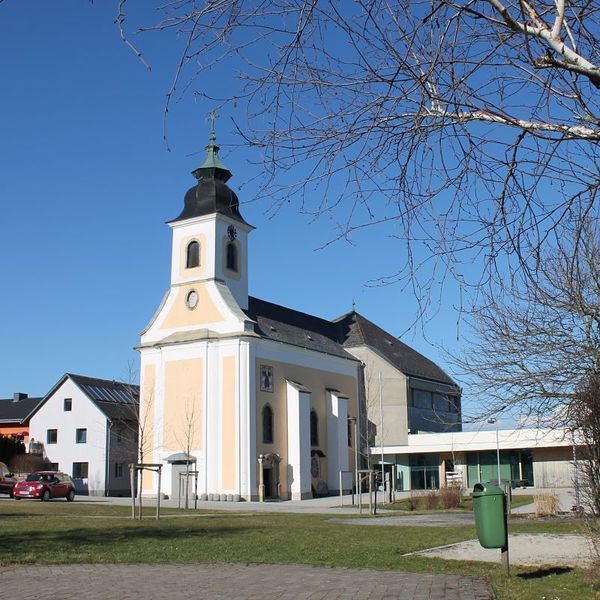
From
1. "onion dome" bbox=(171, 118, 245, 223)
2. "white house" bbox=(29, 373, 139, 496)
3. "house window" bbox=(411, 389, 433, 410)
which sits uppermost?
"onion dome" bbox=(171, 118, 245, 223)

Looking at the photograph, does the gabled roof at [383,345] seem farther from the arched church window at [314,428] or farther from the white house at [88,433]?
the white house at [88,433]

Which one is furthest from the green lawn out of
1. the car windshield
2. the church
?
the church

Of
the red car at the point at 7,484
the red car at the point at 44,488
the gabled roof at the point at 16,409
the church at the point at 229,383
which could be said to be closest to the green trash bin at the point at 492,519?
the church at the point at 229,383

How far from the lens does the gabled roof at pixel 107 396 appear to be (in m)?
57.3

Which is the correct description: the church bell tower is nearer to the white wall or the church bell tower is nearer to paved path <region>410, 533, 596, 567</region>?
the white wall

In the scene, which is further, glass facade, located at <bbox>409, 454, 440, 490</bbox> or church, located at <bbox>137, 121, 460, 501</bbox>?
glass facade, located at <bbox>409, 454, 440, 490</bbox>

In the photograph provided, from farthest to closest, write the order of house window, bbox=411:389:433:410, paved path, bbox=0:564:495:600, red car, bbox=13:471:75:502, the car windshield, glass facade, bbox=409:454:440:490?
1. house window, bbox=411:389:433:410
2. glass facade, bbox=409:454:440:490
3. the car windshield
4. red car, bbox=13:471:75:502
5. paved path, bbox=0:564:495:600

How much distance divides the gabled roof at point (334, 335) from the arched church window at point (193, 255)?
477cm

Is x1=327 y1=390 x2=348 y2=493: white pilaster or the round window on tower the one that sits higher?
the round window on tower

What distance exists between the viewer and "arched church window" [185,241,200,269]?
172 feet

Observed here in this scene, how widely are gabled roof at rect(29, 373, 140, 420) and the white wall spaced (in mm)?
304

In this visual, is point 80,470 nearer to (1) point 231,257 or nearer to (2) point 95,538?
(1) point 231,257

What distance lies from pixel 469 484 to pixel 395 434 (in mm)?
6714

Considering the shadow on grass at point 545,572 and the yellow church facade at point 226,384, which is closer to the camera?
the shadow on grass at point 545,572
